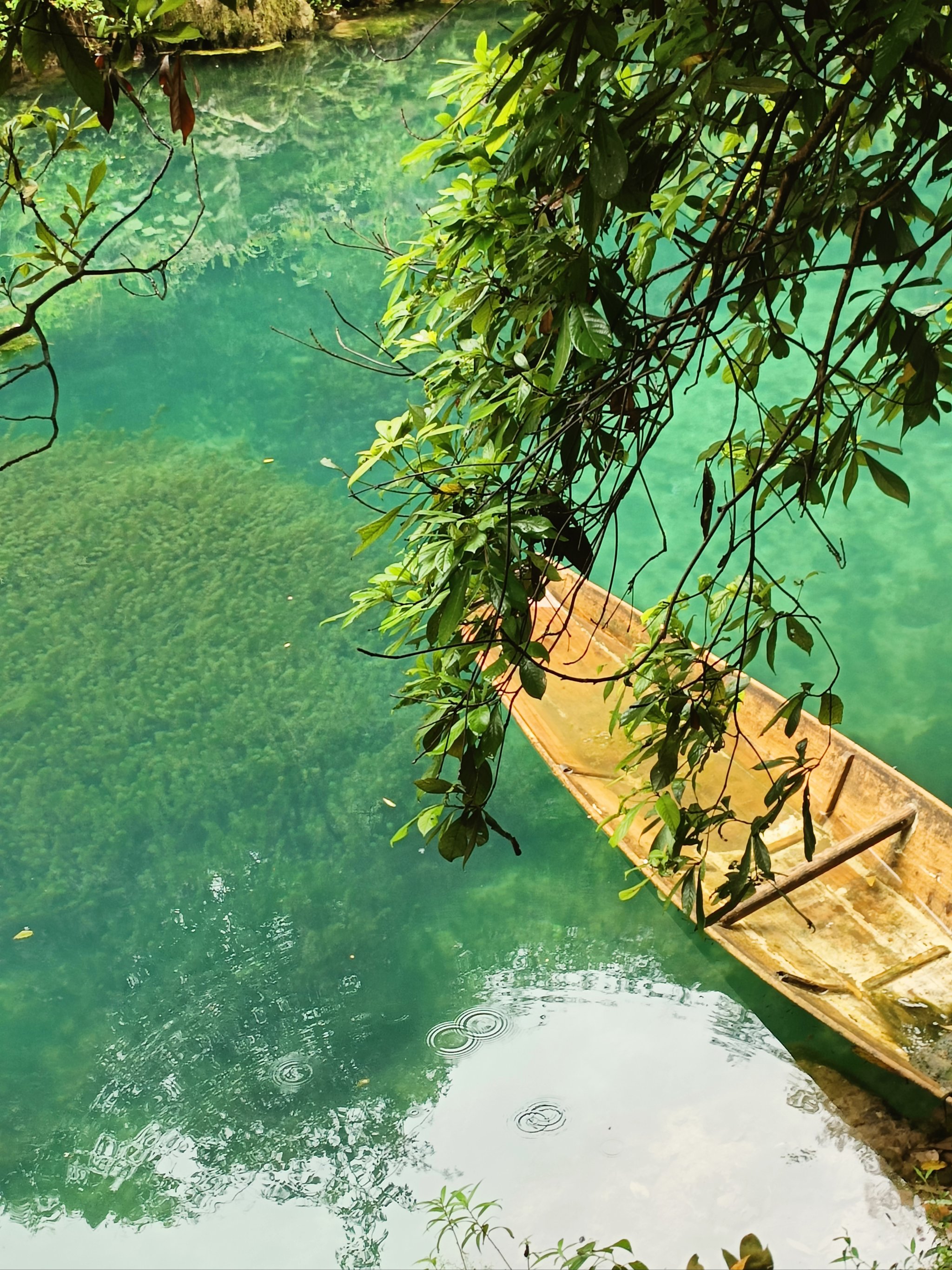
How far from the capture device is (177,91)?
1.16 metres

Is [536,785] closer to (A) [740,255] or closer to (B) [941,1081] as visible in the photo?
(B) [941,1081]

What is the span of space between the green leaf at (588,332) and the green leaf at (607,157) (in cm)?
18

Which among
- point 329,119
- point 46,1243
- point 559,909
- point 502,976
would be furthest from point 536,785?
point 329,119

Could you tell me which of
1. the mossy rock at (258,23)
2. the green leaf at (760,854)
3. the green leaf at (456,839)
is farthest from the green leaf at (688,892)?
the mossy rock at (258,23)

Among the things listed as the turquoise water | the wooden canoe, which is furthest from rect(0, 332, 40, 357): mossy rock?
the turquoise water

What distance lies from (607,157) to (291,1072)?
293cm

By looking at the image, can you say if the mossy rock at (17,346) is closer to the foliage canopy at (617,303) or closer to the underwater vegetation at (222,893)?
the foliage canopy at (617,303)

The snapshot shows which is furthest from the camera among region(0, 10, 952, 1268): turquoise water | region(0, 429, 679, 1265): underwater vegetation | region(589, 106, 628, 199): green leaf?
region(0, 429, 679, 1265): underwater vegetation

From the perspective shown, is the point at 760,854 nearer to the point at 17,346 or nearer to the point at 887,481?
the point at 887,481

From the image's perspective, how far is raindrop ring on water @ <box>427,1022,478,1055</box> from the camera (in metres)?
3.31

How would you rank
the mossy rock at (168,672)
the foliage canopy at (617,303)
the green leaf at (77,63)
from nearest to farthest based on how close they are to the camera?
the green leaf at (77,63)
the foliage canopy at (617,303)
the mossy rock at (168,672)

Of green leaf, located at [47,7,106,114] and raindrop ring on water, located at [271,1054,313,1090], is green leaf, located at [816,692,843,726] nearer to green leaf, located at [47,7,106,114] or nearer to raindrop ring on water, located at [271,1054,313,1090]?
green leaf, located at [47,7,106,114]

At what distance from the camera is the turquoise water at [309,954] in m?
2.92

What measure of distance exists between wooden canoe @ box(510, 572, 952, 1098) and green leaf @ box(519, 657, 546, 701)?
1.22 m
